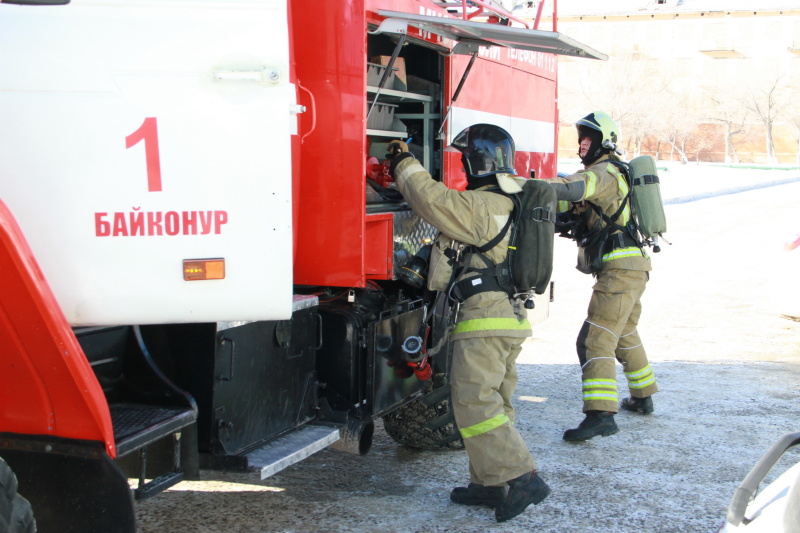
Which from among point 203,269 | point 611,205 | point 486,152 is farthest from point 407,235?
point 611,205

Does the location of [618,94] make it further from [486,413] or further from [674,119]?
[486,413]

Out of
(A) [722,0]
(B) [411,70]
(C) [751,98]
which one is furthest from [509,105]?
(A) [722,0]

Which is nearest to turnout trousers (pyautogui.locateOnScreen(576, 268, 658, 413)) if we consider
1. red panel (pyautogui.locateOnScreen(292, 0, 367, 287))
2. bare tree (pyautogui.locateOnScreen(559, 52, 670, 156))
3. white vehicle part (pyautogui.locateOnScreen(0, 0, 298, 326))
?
red panel (pyautogui.locateOnScreen(292, 0, 367, 287))

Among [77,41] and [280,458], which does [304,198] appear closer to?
[280,458]

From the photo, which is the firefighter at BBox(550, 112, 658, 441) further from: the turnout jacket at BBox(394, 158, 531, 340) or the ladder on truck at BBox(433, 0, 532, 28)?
the turnout jacket at BBox(394, 158, 531, 340)

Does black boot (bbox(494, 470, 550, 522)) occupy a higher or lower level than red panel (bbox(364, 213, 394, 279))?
lower

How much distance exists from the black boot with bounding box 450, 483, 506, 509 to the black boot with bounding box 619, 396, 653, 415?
2.01 m

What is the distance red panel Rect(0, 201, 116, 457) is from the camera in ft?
7.14

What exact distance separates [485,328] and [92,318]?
76.9 inches

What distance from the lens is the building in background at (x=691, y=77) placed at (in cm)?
4519

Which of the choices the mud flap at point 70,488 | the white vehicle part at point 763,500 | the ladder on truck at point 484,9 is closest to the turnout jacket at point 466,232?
the ladder on truck at point 484,9

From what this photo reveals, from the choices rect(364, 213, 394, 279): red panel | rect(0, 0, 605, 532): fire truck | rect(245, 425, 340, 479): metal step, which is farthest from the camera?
rect(364, 213, 394, 279): red panel

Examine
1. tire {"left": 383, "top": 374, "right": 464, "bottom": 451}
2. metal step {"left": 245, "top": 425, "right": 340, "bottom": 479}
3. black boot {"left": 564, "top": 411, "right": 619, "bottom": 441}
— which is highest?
metal step {"left": 245, "top": 425, "right": 340, "bottom": 479}

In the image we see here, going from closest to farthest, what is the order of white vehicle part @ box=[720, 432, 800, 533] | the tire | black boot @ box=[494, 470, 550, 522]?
1. white vehicle part @ box=[720, 432, 800, 533]
2. black boot @ box=[494, 470, 550, 522]
3. the tire
